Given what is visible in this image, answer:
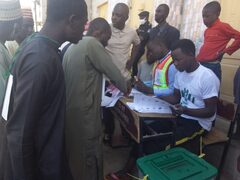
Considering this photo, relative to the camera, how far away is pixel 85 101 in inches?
79.7

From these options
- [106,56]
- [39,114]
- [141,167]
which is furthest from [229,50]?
[39,114]

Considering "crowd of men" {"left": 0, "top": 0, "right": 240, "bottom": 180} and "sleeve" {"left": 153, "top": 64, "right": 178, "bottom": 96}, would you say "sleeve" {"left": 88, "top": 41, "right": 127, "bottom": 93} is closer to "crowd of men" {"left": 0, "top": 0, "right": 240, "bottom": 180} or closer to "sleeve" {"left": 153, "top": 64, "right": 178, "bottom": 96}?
"crowd of men" {"left": 0, "top": 0, "right": 240, "bottom": 180}

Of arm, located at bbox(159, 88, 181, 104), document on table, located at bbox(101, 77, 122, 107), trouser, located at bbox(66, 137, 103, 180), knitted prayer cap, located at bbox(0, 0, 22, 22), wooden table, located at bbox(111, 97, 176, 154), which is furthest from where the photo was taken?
arm, located at bbox(159, 88, 181, 104)

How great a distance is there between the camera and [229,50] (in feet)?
10.6

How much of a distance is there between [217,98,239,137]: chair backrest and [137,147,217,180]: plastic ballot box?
2.57ft

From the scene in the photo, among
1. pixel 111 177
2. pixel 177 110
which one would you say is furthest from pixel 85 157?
pixel 111 177

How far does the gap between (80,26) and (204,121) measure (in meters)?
1.64

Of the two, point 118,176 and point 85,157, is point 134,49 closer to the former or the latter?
point 118,176

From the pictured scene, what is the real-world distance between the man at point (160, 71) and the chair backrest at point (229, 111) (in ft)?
1.82

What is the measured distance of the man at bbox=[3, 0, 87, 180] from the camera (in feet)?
3.70

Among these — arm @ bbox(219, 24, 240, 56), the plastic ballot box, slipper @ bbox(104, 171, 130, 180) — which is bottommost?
slipper @ bbox(104, 171, 130, 180)

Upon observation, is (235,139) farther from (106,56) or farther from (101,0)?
(101,0)

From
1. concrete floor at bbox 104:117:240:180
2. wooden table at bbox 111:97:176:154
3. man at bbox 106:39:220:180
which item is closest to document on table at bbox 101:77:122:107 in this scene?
Result: wooden table at bbox 111:97:176:154

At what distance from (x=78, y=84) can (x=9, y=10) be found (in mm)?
732
